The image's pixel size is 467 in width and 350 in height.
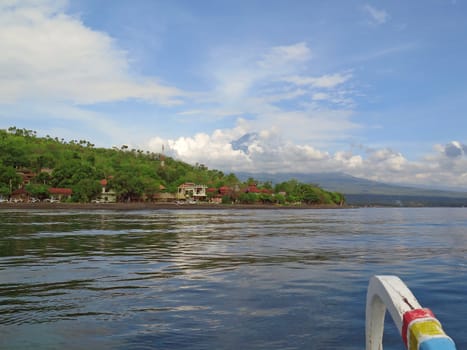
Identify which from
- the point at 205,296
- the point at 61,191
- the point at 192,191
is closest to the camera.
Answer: the point at 205,296

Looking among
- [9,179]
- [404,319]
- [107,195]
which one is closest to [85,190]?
[107,195]

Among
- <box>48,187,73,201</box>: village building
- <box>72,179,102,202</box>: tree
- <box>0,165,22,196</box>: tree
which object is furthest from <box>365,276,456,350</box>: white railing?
<box>0,165,22,196</box>: tree

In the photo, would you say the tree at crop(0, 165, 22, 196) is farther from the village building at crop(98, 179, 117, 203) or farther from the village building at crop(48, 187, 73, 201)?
the village building at crop(98, 179, 117, 203)

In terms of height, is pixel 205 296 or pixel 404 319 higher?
pixel 404 319

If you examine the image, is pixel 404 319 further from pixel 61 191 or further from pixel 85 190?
pixel 61 191

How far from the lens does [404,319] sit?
10.4ft

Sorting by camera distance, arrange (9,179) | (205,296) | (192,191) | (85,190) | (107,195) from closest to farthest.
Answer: (205,296), (85,190), (9,179), (107,195), (192,191)

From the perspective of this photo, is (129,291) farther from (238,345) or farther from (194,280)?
(238,345)

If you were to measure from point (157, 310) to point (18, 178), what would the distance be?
483 ft

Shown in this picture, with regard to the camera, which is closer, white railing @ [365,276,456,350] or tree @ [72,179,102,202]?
white railing @ [365,276,456,350]

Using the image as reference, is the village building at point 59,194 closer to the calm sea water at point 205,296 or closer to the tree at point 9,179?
the tree at point 9,179

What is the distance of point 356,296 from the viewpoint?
12.9 m

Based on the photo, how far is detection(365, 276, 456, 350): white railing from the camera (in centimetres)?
288

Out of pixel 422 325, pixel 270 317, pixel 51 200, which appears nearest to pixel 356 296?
pixel 270 317
